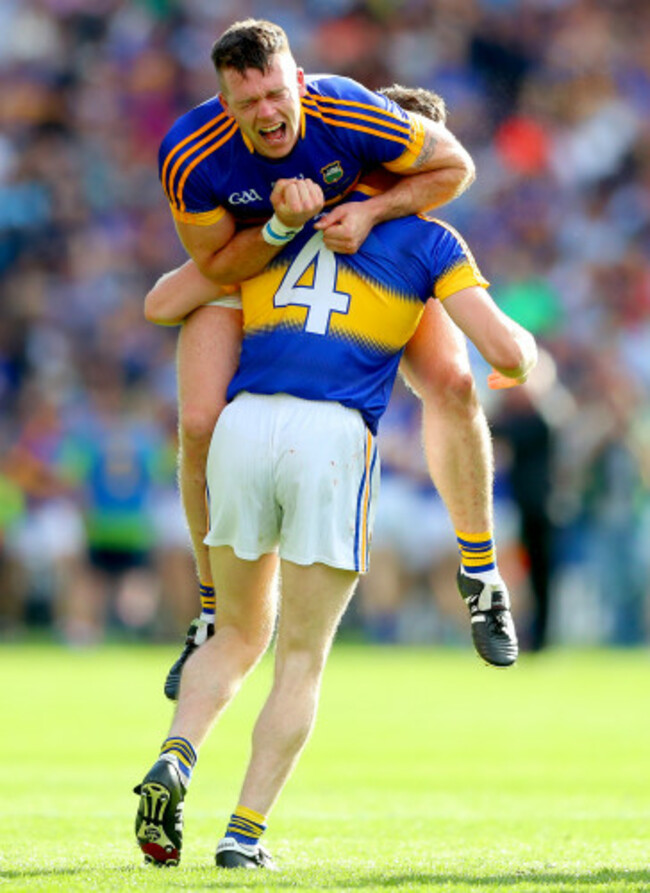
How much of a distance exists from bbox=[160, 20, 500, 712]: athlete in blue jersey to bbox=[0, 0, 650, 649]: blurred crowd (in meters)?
9.44

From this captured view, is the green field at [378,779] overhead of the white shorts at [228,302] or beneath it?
beneath

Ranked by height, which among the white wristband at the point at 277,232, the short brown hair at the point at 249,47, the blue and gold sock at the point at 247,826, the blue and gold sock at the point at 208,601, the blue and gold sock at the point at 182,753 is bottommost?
the blue and gold sock at the point at 247,826

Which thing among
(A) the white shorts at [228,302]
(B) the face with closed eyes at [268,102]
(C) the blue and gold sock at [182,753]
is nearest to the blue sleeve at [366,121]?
(B) the face with closed eyes at [268,102]

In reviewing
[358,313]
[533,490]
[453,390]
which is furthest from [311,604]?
[533,490]

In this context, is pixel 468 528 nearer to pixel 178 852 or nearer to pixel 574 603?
pixel 178 852

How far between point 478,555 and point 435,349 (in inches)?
32.3

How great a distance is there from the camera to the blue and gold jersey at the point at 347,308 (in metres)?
5.77

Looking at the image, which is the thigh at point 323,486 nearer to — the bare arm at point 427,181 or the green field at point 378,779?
the bare arm at point 427,181

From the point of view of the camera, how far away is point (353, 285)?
230 inches

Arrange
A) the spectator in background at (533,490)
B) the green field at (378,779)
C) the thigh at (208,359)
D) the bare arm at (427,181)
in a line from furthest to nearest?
the spectator in background at (533,490) < the thigh at (208,359) < the bare arm at (427,181) < the green field at (378,779)

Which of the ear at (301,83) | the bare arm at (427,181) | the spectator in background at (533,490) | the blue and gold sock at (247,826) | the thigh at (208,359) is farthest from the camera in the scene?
the spectator in background at (533,490)

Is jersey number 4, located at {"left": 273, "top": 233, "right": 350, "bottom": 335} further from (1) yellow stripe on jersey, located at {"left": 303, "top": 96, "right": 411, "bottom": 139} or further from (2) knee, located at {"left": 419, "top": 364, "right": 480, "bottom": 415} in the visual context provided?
(2) knee, located at {"left": 419, "top": 364, "right": 480, "bottom": 415}

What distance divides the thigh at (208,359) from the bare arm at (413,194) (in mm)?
589

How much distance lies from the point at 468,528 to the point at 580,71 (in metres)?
14.7
